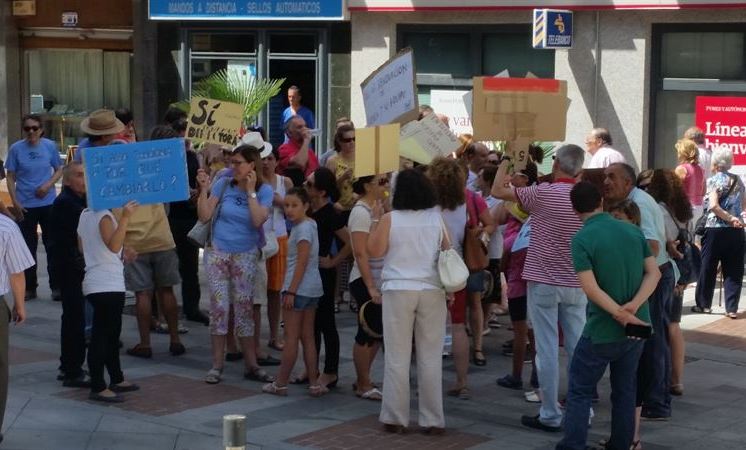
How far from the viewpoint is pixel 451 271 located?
28.3 ft

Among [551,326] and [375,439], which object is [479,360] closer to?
[551,326]

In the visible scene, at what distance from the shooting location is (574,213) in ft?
29.1

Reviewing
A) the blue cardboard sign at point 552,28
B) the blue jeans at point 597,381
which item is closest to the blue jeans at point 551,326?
the blue jeans at point 597,381

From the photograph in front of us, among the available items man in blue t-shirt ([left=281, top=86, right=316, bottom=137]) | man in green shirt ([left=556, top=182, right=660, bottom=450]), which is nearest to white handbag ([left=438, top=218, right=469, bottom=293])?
Result: man in green shirt ([left=556, top=182, right=660, bottom=450])

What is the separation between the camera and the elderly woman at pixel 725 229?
1348 cm

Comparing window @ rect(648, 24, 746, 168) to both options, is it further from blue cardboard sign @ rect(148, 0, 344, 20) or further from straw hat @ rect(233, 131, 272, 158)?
straw hat @ rect(233, 131, 272, 158)

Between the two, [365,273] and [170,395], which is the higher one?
[365,273]

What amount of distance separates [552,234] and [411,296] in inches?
40.8

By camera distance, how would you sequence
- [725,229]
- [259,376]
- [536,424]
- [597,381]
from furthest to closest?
[725,229] < [259,376] < [536,424] < [597,381]

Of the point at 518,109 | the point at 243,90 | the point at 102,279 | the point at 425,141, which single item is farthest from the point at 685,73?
the point at 102,279

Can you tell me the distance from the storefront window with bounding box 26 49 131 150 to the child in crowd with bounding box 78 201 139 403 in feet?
45.1

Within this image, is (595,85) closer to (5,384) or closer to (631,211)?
(631,211)

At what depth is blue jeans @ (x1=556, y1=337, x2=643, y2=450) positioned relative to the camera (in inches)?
313

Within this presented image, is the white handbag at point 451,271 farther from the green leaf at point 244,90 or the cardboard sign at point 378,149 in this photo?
the green leaf at point 244,90
